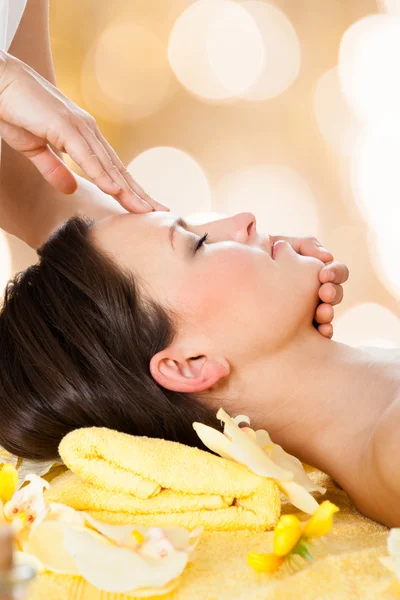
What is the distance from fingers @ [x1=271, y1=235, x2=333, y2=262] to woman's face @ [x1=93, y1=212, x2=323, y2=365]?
15 cm

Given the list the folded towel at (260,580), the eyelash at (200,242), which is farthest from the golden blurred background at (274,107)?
the folded towel at (260,580)

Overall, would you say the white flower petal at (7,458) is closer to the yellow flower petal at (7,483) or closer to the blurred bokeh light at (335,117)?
the yellow flower petal at (7,483)

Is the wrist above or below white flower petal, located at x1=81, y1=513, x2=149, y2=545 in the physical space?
above

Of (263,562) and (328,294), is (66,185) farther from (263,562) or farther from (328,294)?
(263,562)

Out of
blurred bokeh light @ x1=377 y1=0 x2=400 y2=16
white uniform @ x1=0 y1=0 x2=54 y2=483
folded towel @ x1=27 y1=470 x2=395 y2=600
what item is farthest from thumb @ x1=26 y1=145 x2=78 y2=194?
blurred bokeh light @ x1=377 y1=0 x2=400 y2=16

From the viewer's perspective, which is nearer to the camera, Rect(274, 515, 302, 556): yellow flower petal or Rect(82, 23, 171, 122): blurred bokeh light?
Rect(274, 515, 302, 556): yellow flower petal

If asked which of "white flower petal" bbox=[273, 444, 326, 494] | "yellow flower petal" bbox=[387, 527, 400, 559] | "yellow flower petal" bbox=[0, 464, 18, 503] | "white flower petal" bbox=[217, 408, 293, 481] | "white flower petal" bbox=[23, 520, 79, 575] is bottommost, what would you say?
"white flower petal" bbox=[273, 444, 326, 494]

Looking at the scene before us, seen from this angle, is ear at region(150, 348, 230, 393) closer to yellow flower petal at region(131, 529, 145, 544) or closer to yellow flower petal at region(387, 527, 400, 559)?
yellow flower petal at region(131, 529, 145, 544)

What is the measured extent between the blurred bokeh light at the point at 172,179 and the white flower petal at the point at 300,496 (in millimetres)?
2606

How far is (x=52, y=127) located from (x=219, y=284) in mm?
426

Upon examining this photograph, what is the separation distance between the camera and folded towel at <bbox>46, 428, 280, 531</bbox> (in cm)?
96

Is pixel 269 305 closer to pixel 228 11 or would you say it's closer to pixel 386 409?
pixel 386 409

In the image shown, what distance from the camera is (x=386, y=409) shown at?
1.14 metres

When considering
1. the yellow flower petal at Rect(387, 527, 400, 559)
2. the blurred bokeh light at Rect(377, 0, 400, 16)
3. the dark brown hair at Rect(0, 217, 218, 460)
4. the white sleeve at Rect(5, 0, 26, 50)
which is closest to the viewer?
the yellow flower petal at Rect(387, 527, 400, 559)
